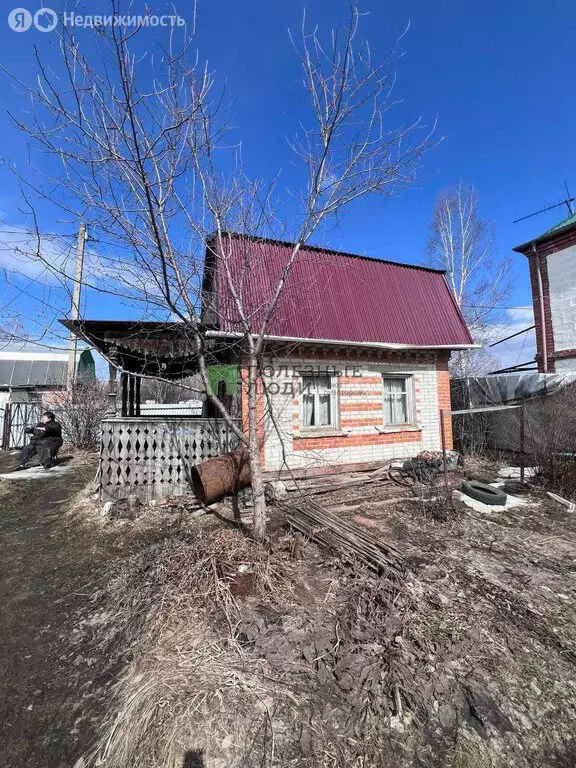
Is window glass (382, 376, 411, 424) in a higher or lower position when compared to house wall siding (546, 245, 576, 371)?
lower

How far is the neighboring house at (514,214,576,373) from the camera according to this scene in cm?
1282

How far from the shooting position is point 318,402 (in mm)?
8422

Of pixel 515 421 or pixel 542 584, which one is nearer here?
pixel 542 584

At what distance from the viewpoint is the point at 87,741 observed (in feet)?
7.24

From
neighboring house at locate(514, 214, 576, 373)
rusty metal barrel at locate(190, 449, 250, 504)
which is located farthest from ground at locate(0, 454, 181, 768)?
neighboring house at locate(514, 214, 576, 373)

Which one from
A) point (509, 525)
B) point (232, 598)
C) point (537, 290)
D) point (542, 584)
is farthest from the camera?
point (537, 290)

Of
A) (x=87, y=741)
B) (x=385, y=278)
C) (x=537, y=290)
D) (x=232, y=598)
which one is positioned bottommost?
(x=87, y=741)

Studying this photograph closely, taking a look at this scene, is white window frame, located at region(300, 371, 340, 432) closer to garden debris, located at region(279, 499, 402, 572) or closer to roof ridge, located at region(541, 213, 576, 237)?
garden debris, located at region(279, 499, 402, 572)

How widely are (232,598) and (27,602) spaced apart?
2272 millimetres

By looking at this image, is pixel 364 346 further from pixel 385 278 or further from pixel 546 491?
pixel 546 491

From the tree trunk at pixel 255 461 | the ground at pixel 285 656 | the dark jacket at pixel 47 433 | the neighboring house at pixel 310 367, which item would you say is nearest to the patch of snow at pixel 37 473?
the dark jacket at pixel 47 433

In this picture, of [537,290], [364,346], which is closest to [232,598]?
[364,346]

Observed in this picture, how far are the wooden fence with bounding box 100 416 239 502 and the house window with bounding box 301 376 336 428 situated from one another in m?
2.37

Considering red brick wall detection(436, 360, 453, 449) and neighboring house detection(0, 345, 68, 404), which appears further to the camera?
neighboring house detection(0, 345, 68, 404)
